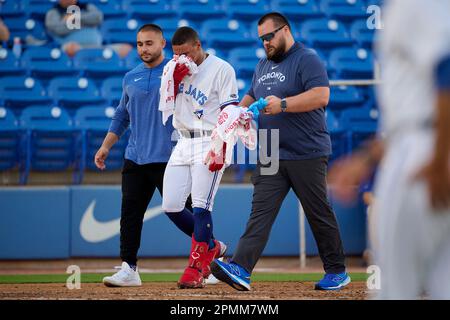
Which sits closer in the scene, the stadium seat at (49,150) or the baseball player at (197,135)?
the baseball player at (197,135)

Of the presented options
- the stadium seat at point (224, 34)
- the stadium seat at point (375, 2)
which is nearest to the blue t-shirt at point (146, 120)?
the stadium seat at point (224, 34)

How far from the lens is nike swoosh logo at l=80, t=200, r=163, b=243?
9.85 meters

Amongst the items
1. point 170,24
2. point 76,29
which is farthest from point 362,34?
point 76,29

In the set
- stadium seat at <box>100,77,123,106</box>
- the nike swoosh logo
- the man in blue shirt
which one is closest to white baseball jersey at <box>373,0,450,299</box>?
the man in blue shirt

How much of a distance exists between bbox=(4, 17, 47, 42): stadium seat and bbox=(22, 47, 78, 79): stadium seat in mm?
674

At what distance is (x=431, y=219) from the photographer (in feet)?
8.07

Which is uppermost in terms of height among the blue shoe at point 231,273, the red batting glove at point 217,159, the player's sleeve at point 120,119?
the player's sleeve at point 120,119

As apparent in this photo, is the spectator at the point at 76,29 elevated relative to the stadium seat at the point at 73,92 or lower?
elevated

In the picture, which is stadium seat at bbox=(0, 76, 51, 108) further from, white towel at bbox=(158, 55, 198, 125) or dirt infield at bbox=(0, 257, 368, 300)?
white towel at bbox=(158, 55, 198, 125)

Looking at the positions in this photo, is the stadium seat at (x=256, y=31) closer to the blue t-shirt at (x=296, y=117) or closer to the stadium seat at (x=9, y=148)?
the stadium seat at (x=9, y=148)

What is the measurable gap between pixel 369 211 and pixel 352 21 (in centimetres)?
426

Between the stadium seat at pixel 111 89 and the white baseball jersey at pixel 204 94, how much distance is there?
421cm

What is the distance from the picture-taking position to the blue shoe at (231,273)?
6051 millimetres
